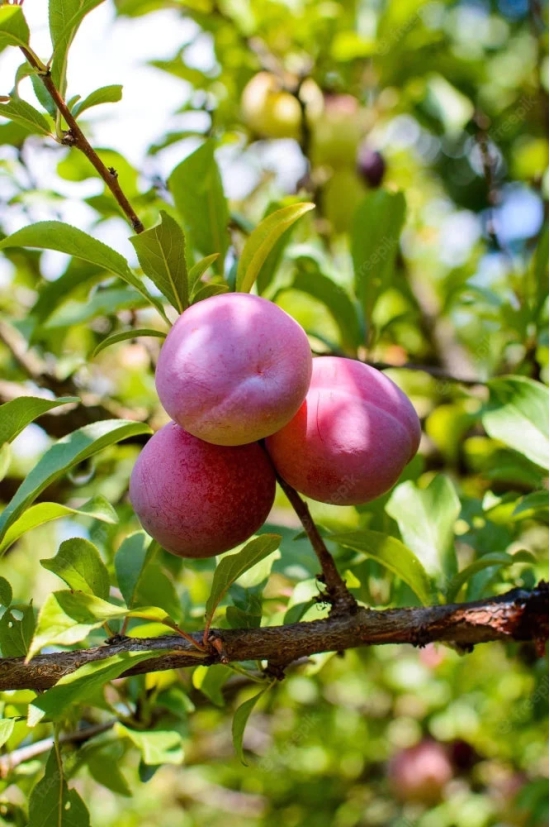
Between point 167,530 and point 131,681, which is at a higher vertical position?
point 167,530

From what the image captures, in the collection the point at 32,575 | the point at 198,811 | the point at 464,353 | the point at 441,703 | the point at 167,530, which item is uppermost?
the point at 167,530

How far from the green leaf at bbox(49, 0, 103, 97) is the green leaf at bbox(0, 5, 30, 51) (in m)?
0.04

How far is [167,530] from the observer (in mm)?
891

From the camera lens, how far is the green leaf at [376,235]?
143 cm

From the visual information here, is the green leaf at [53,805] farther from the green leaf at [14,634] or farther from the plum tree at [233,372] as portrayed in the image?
the plum tree at [233,372]

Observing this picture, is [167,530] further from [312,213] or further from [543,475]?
[312,213]

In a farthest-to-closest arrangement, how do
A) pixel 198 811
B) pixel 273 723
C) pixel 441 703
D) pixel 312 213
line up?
pixel 198 811, pixel 273 723, pixel 441 703, pixel 312 213

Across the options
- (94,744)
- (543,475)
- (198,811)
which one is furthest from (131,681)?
(198,811)

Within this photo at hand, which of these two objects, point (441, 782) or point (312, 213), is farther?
point (441, 782)

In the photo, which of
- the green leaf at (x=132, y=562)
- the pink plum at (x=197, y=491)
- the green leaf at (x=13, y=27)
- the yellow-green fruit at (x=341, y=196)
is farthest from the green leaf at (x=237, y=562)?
the yellow-green fruit at (x=341, y=196)

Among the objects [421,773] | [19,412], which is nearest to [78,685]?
[19,412]

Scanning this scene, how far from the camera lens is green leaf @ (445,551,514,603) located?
1.01 m

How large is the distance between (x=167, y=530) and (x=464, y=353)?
1664 millimetres

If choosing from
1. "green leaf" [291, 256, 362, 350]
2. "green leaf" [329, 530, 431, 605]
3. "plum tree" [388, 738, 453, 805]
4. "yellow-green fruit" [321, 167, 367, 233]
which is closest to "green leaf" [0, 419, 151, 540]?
"green leaf" [329, 530, 431, 605]
